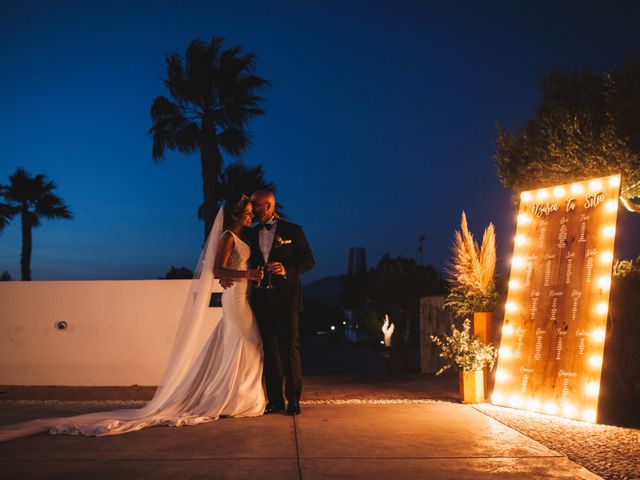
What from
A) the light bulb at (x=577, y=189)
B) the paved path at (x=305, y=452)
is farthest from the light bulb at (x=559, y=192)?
the paved path at (x=305, y=452)

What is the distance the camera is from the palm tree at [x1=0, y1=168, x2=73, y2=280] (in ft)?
104

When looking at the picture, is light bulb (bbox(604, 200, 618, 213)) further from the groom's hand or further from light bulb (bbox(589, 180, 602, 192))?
the groom's hand

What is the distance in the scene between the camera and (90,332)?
9117 mm

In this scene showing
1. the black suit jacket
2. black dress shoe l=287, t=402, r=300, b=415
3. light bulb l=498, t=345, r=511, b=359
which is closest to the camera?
black dress shoe l=287, t=402, r=300, b=415

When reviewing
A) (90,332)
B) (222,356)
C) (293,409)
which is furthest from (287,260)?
(90,332)

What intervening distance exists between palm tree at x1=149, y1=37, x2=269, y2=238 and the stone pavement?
50.0 ft

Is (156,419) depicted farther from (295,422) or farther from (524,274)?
(524,274)

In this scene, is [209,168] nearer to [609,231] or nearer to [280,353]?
[280,353]

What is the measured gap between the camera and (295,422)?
18.7ft

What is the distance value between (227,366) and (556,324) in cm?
317

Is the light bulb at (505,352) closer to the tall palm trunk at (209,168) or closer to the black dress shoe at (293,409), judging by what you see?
the black dress shoe at (293,409)

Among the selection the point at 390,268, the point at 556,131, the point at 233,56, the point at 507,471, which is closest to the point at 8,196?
the point at 233,56

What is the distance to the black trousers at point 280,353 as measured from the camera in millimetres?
6121

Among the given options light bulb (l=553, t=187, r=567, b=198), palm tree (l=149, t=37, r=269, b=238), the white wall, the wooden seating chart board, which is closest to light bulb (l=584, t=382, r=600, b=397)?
the wooden seating chart board
